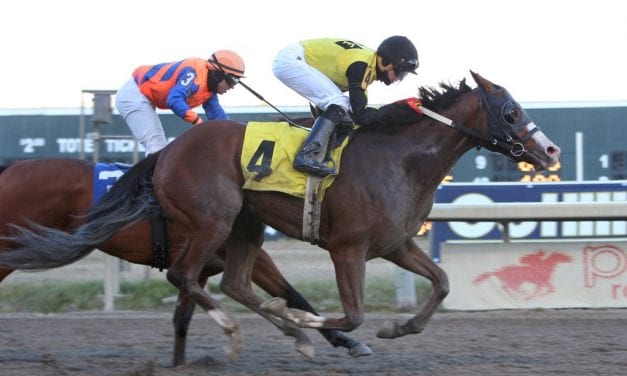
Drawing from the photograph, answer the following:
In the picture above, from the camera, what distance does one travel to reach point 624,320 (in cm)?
723

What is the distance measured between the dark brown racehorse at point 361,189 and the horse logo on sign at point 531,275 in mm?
2347

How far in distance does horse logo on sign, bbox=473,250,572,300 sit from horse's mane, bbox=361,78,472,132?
256 cm

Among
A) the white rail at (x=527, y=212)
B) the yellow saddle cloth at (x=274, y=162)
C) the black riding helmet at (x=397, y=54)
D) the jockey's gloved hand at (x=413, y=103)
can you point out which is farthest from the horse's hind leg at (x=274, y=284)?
the white rail at (x=527, y=212)

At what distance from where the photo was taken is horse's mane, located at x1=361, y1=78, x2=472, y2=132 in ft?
18.1

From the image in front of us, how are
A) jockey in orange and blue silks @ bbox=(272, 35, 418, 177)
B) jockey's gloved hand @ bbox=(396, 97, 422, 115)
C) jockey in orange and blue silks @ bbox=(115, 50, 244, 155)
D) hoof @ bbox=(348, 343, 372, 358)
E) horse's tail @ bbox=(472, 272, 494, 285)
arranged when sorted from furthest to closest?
horse's tail @ bbox=(472, 272, 494, 285) → jockey in orange and blue silks @ bbox=(115, 50, 244, 155) → hoof @ bbox=(348, 343, 372, 358) → jockey's gloved hand @ bbox=(396, 97, 422, 115) → jockey in orange and blue silks @ bbox=(272, 35, 418, 177)

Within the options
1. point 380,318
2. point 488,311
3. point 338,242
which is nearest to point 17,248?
point 338,242

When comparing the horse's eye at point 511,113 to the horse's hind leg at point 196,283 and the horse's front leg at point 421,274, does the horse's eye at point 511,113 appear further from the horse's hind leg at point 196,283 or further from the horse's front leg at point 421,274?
the horse's hind leg at point 196,283

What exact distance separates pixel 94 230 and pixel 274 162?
1218mm

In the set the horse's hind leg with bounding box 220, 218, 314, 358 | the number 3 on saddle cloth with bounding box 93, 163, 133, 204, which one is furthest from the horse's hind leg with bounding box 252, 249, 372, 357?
the number 3 on saddle cloth with bounding box 93, 163, 133, 204

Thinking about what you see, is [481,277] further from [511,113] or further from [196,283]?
[196,283]

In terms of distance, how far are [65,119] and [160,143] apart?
26.1 feet

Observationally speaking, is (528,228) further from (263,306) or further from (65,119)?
(65,119)

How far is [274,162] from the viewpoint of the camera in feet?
17.7

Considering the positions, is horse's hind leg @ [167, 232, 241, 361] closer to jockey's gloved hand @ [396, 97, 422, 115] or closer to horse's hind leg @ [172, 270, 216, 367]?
horse's hind leg @ [172, 270, 216, 367]
